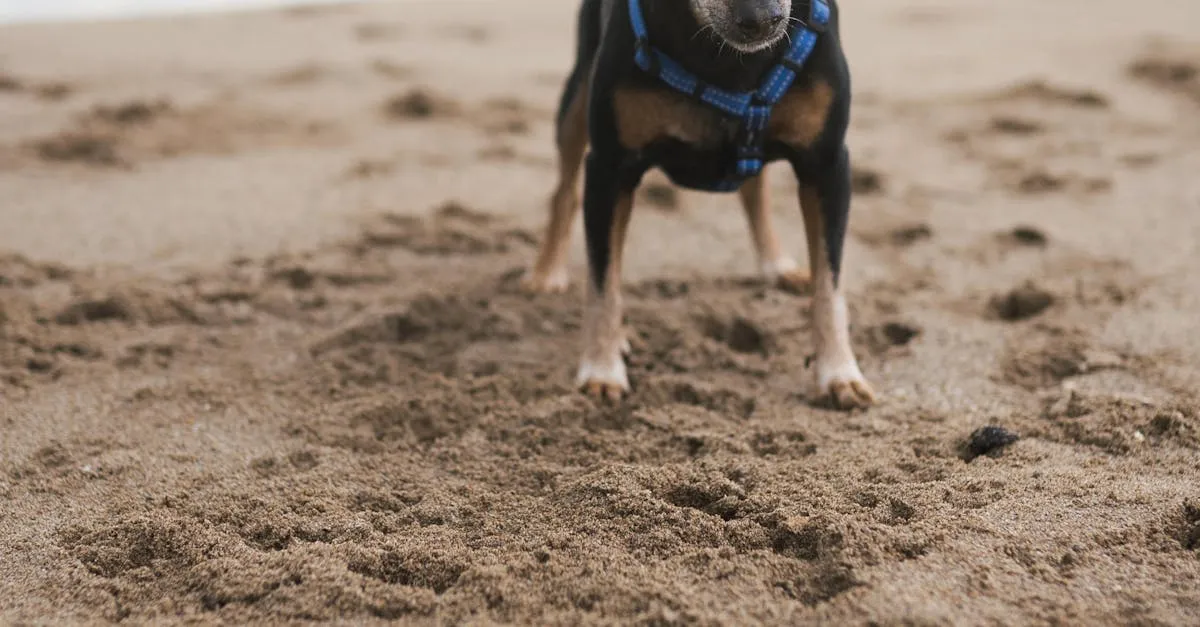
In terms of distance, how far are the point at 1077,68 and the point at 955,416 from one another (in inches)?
192

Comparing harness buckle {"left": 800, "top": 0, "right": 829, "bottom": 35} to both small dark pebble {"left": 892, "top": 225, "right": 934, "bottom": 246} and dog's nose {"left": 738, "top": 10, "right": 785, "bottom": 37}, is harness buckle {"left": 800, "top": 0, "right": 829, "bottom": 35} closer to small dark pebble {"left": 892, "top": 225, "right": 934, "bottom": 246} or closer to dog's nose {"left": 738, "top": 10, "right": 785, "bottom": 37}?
dog's nose {"left": 738, "top": 10, "right": 785, "bottom": 37}

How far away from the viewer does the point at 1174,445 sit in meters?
2.64

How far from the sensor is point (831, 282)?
10.3ft

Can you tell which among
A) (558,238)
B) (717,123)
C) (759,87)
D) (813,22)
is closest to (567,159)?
(558,238)

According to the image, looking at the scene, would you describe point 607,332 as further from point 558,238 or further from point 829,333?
point 558,238

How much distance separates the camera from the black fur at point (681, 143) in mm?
2773

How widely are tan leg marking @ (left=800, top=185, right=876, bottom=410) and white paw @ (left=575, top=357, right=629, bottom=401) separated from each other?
0.57 metres

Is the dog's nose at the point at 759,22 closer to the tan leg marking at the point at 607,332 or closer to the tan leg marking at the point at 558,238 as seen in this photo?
the tan leg marking at the point at 607,332

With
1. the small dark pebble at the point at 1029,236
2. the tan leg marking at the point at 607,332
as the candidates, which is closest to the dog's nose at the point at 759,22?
the tan leg marking at the point at 607,332

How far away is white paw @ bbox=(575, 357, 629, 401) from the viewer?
10.3 feet

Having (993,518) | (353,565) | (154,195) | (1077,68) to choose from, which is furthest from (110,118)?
(1077,68)

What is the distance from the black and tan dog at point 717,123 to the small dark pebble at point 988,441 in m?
0.39

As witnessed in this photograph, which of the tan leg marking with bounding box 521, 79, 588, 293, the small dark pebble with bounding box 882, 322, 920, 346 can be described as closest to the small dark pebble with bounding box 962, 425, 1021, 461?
the small dark pebble with bounding box 882, 322, 920, 346

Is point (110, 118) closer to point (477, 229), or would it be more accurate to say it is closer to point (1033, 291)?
point (477, 229)
